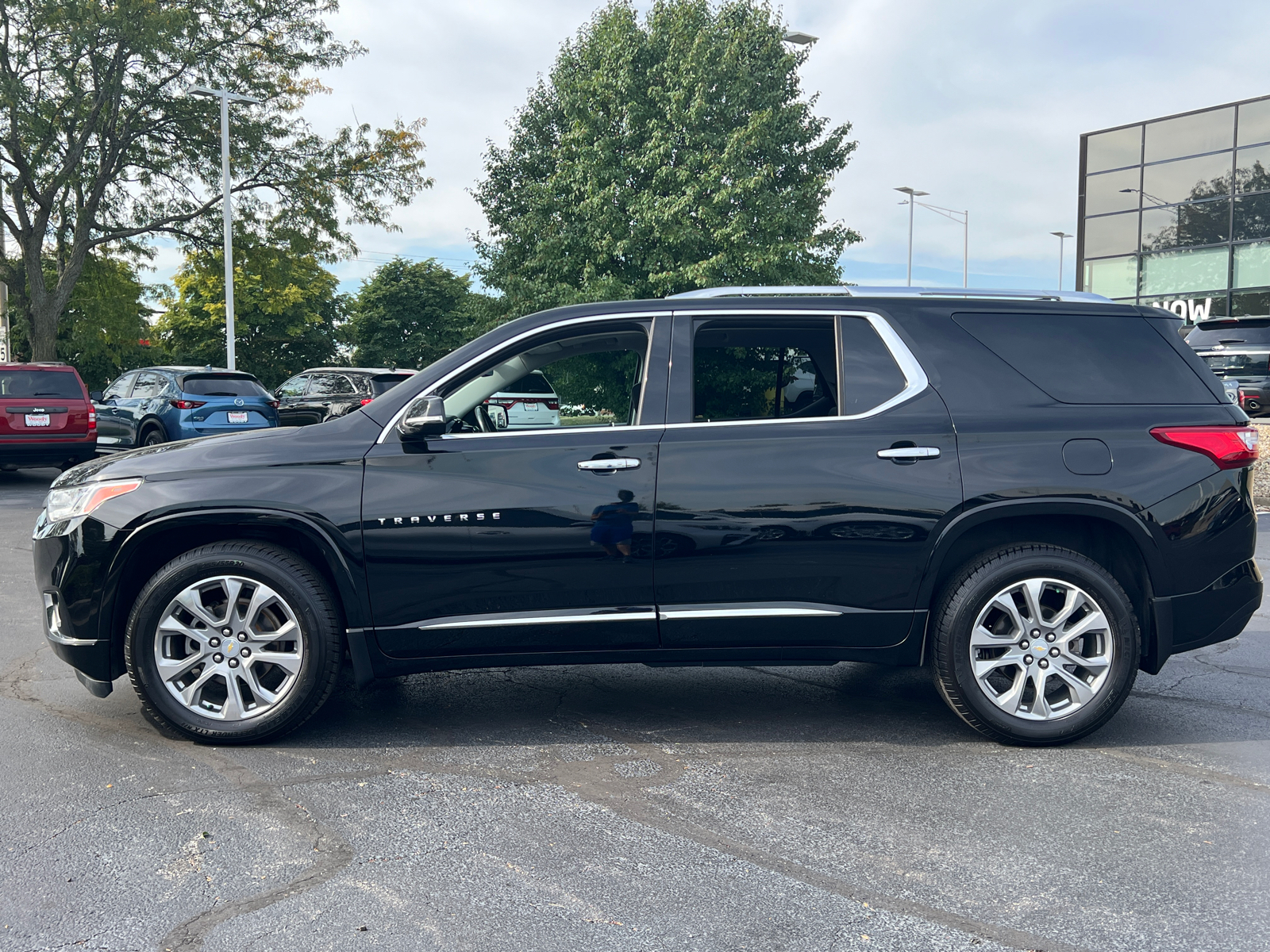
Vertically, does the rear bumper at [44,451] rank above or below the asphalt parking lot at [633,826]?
above

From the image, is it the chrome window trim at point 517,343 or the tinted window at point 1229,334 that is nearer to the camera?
the chrome window trim at point 517,343

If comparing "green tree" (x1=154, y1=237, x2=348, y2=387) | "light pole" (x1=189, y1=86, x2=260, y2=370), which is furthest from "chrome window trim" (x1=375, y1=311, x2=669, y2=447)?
"green tree" (x1=154, y1=237, x2=348, y2=387)

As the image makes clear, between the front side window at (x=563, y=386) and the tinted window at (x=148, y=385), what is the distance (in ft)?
48.1

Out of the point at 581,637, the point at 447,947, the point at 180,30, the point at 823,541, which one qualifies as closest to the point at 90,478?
the point at 581,637

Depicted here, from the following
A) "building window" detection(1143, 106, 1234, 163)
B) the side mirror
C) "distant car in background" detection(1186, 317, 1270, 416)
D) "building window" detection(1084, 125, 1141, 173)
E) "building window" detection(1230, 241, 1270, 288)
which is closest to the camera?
the side mirror

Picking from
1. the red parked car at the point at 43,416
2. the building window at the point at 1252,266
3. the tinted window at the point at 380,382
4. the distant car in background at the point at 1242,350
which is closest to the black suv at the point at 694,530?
the red parked car at the point at 43,416

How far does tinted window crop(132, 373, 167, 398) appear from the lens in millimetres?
17594

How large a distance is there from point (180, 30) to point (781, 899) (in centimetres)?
2773

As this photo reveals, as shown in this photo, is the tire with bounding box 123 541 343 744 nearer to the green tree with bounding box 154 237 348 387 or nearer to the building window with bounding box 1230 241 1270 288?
the building window with bounding box 1230 241 1270 288

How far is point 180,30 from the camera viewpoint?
25.7 m

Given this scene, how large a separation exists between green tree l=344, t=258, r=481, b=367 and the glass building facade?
4088 cm

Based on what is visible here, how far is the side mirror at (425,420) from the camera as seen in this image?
4254mm

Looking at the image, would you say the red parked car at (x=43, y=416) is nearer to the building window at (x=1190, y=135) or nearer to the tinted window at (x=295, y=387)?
the tinted window at (x=295, y=387)

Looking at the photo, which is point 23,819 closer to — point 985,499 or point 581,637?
point 581,637
